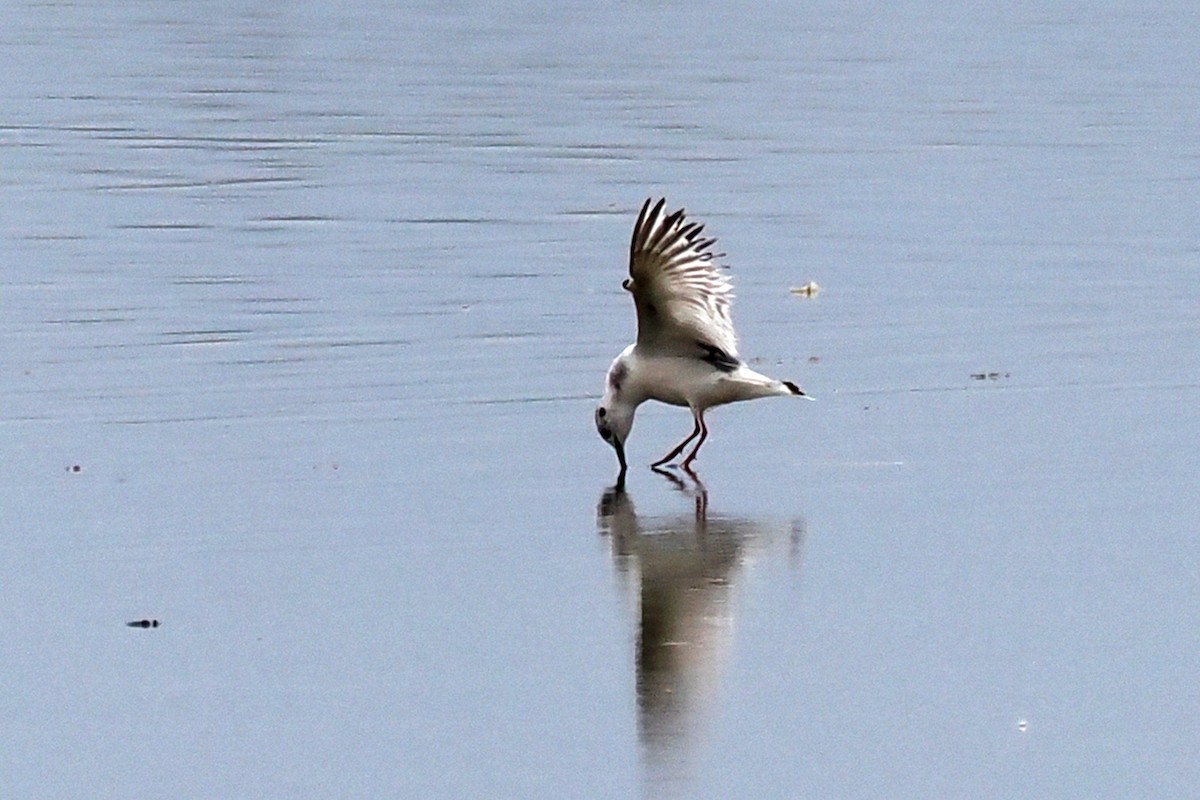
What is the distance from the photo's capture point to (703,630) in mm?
8211

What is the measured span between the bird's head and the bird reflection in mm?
181

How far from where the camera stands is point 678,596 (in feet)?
28.3

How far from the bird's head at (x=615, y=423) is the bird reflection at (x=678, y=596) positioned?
0.18m

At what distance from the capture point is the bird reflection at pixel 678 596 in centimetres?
723

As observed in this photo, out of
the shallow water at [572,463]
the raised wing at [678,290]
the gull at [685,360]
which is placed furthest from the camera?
the gull at [685,360]

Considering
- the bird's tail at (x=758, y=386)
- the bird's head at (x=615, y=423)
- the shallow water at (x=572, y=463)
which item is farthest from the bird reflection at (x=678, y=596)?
the bird's tail at (x=758, y=386)

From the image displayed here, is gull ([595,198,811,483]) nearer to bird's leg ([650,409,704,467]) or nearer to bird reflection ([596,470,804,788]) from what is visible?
bird's leg ([650,409,704,467])

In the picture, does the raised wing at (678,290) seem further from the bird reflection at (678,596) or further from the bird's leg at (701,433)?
the bird reflection at (678,596)

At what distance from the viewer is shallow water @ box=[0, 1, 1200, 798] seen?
283 inches

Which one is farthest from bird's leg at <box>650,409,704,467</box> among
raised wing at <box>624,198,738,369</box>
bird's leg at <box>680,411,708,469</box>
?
raised wing at <box>624,198,738,369</box>

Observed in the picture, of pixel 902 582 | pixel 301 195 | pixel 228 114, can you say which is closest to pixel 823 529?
pixel 902 582

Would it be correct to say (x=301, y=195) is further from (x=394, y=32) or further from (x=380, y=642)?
(x=394, y=32)

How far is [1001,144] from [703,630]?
13.5m

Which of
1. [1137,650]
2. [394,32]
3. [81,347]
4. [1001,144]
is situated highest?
[394,32]
